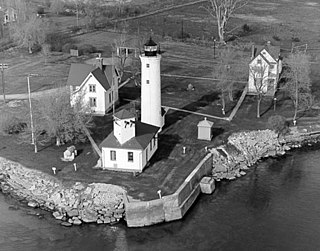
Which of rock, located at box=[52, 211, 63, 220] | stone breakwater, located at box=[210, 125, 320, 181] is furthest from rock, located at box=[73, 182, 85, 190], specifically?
stone breakwater, located at box=[210, 125, 320, 181]

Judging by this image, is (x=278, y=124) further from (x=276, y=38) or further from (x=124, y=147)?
(x=276, y=38)

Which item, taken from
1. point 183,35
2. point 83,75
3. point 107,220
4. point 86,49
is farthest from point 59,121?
point 183,35

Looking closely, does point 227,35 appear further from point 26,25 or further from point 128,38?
point 26,25

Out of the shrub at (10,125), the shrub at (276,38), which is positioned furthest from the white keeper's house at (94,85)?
the shrub at (276,38)

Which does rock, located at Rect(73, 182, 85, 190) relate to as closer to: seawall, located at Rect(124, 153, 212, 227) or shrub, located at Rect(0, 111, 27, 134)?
seawall, located at Rect(124, 153, 212, 227)

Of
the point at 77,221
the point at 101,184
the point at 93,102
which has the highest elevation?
the point at 93,102

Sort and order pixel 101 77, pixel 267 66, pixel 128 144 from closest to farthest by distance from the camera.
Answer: pixel 128 144
pixel 101 77
pixel 267 66

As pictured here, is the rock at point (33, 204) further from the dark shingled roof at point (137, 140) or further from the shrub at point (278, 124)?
the shrub at point (278, 124)
